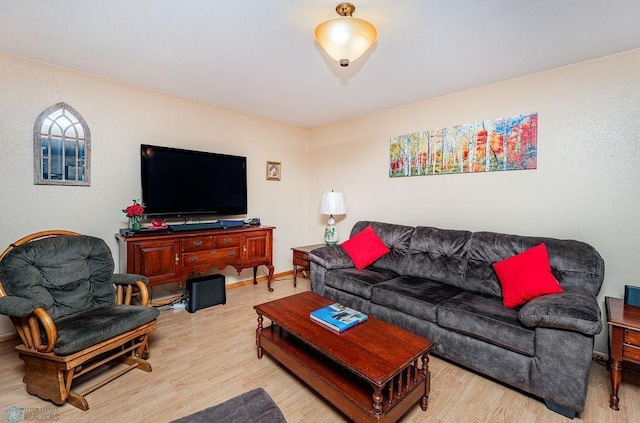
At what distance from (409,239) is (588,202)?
154 centimetres

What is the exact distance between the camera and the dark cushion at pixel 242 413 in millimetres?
1137

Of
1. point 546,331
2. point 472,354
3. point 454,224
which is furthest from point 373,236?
point 546,331

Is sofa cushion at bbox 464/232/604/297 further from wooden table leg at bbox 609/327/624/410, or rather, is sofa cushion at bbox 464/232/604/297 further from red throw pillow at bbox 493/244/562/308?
wooden table leg at bbox 609/327/624/410

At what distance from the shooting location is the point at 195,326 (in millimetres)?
2854

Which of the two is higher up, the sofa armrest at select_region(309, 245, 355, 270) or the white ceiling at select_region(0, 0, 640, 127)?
the white ceiling at select_region(0, 0, 640, 127)

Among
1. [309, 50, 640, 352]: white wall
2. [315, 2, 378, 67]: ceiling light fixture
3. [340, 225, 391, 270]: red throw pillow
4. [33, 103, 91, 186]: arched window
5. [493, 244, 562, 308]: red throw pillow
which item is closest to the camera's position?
Result: [315, 2, 378, 67]: ceiling light fixture

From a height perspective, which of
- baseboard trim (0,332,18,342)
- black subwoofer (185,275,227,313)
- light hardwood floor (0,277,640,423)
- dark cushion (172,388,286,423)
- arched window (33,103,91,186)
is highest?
arched window (33,103,91,186)

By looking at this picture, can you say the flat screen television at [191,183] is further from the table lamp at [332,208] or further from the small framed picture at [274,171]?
the table lamp at [332,208]

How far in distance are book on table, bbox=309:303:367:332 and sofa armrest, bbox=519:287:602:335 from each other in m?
1.06

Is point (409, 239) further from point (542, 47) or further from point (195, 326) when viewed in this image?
point (195, 326)

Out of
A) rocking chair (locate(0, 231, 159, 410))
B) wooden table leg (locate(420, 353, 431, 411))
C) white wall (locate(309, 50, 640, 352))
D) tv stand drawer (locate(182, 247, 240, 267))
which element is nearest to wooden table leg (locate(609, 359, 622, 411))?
white wall (locate(309, 50, 640, 352))

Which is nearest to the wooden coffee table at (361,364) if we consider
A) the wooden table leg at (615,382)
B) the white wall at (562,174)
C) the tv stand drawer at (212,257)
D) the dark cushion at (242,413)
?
the dark cushion at (242,413)

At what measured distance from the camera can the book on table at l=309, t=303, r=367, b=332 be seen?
6.30ft

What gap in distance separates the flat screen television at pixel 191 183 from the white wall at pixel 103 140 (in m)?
0.23
